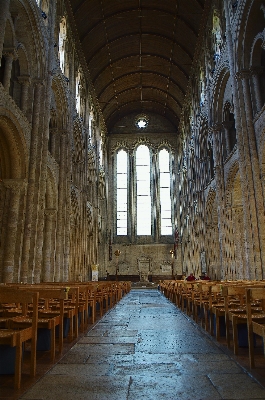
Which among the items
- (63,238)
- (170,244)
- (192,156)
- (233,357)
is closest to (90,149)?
(192,156)

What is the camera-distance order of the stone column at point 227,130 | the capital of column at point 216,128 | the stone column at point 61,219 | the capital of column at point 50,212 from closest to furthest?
1. the stone column at point 61,219
2. the capital of column at point 50,212
3. the stone column at point 227,130
4. the capital of column at point 216,128

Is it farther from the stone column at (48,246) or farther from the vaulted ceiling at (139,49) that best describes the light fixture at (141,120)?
the stone column at (48,246)

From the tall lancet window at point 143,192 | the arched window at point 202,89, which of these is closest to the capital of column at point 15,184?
the arched window at point 202,89

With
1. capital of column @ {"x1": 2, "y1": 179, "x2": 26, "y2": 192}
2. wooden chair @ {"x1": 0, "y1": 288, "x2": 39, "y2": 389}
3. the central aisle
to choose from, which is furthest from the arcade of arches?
wooden chair @ {"x1": 0, "y1": 288, "x2": 39, "y2": 389}

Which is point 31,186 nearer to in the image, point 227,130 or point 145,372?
point 145,372

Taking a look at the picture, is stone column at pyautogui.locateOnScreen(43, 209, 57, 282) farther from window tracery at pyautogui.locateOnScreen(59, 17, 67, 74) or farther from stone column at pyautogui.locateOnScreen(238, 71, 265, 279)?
stone column at pyautogui.locateOnScreen(238, 71, 265, 279)

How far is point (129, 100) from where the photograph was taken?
106ft

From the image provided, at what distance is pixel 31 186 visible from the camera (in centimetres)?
1182

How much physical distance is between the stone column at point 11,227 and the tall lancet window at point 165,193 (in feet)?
70.3

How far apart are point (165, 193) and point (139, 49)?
13.2 m

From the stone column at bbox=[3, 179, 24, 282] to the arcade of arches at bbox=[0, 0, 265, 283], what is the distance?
0.11 feet

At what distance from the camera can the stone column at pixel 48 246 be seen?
1452 cm

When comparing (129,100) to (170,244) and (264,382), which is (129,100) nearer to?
(170,244)

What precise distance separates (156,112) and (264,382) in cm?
3334
